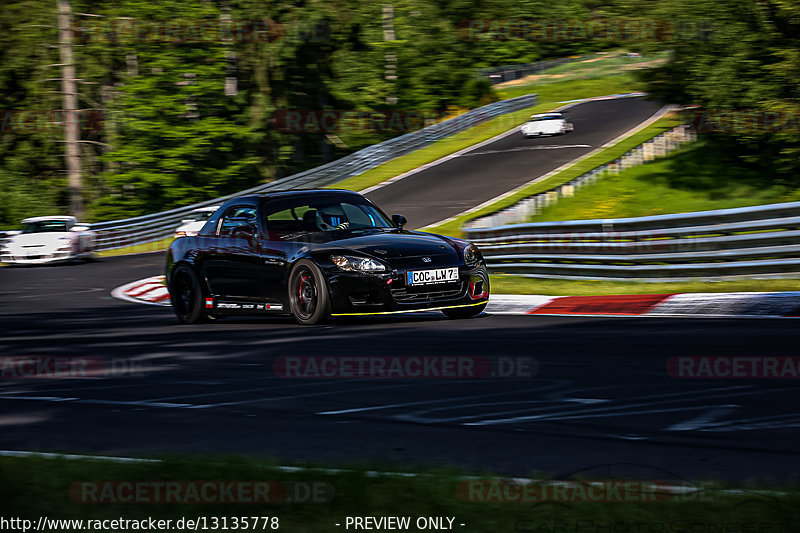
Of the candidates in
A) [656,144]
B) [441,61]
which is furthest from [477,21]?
Result: [656,144]

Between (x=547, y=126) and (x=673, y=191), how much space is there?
46.6ft

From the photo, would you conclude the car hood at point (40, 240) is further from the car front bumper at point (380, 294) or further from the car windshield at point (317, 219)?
the car front bumper at point (380, 294)

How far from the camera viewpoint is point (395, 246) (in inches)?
450

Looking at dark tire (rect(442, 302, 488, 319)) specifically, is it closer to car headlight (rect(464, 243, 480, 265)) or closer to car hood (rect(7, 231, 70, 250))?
car headlight (rect(464, 243, 480, 265))

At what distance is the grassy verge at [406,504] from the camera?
3.74 m

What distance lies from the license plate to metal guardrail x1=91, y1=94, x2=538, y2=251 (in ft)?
83.2

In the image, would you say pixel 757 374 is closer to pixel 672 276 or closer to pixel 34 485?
pixel 34 485

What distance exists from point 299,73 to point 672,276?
151ft

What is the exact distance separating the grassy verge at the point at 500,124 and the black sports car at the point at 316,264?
81.4 feet

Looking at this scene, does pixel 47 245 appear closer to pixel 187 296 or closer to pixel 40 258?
pixel 40 258

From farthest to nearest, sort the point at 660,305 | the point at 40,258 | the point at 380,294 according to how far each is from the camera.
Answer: the point at 40,258 → the point at 660,305 → the point at 380,294

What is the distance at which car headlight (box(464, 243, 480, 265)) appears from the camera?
11.7 metres

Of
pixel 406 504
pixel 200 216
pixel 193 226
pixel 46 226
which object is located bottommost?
pixel 193 226

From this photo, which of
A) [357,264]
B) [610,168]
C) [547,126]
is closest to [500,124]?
[547,126]
